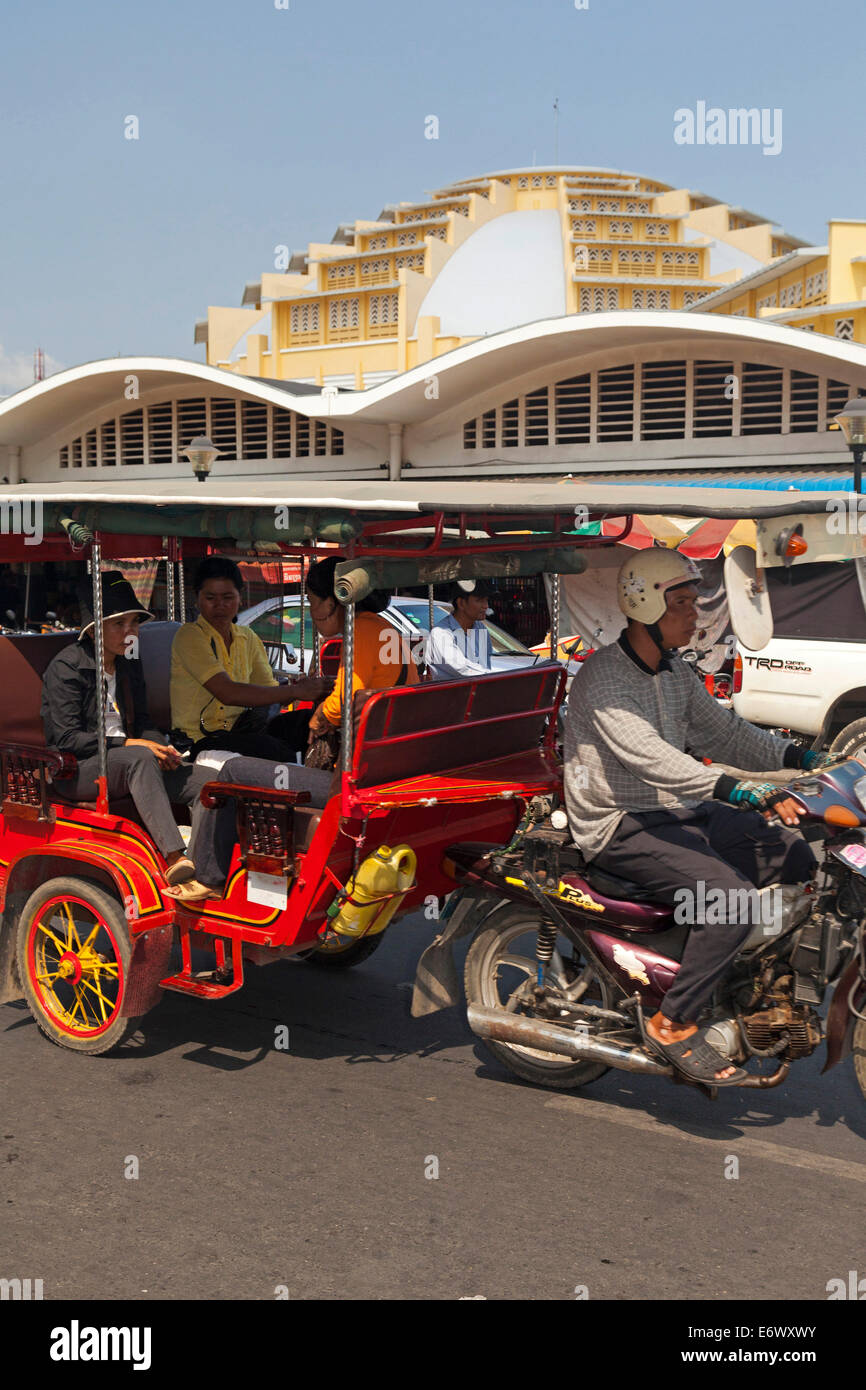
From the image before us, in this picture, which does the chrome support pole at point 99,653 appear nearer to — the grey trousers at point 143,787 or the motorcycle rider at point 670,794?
the grey trousers at point 143,787

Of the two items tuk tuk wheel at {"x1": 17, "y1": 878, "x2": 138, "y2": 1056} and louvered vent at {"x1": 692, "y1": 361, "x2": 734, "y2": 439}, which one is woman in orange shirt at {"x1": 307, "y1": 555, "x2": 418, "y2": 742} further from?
louvered vent at {"x1": 692, "y1": 361, "x2": 734, "y2": 439}

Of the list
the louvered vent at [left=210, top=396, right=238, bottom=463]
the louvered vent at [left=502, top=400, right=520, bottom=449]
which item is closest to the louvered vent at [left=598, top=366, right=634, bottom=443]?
the louvered vent at [left=502, top=400, right=520, bottom=449]

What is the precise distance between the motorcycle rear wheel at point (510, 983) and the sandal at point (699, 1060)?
55 centimetres

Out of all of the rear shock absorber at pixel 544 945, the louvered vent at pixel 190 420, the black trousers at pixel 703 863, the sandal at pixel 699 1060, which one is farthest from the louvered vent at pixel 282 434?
the sandal at pixel 699 1060

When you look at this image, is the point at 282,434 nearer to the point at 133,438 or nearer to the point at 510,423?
the point at 133,438

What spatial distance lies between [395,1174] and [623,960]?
1.04m

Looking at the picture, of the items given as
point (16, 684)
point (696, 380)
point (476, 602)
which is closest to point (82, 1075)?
point (16, 684)

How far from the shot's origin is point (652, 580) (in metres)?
4.53

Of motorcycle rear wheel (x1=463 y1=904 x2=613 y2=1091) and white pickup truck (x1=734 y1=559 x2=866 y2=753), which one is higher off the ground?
white pickup truck (x1=734 y1=559 x2=866 y2=753)

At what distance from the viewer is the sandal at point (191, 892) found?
5047 millimetres

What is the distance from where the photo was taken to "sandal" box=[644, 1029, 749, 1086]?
4227 mm

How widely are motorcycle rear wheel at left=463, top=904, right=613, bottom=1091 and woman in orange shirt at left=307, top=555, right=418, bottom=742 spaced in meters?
1.00
